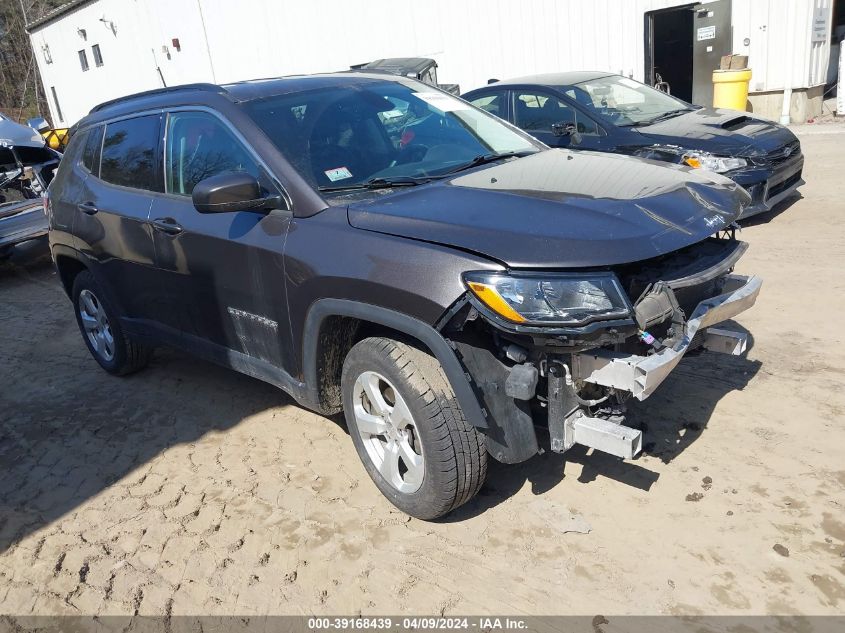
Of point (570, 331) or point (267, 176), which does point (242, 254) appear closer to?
point (267, 176)

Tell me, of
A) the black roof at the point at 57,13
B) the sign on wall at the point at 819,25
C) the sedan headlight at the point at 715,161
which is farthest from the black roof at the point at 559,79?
the black roof at the point at 57,13

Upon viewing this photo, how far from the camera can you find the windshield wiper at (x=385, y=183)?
333 cm

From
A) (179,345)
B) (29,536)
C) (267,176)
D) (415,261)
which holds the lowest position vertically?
(29,536)

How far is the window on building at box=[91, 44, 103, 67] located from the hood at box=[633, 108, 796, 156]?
27.7 metres

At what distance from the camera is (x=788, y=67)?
40.7 ft

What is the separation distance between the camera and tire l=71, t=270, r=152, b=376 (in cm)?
495

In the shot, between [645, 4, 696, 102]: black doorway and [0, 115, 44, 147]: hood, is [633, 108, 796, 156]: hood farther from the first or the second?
[0, 115, 44, 147]: hood

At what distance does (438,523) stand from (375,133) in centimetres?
194

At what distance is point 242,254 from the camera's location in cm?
349

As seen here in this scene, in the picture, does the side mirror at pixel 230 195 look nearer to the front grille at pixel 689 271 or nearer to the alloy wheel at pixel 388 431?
the alloy wheel at pixel 388 431

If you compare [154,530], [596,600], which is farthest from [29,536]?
[596,600]

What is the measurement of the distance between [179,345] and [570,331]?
8.75 ft

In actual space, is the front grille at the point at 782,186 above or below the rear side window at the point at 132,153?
below

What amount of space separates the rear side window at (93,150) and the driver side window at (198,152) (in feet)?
3.27
